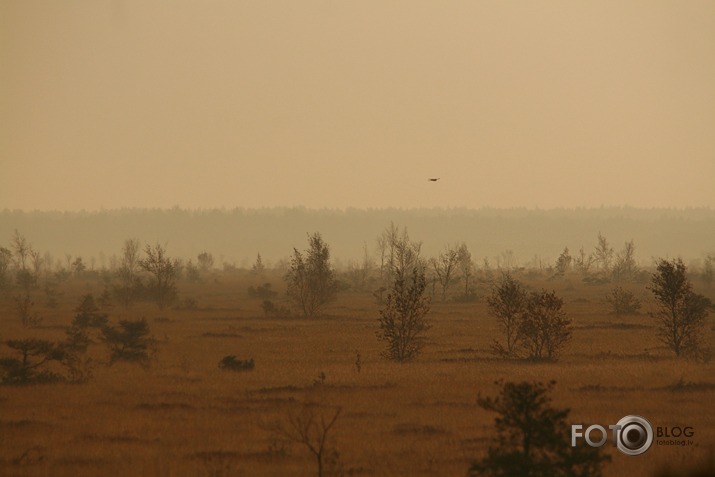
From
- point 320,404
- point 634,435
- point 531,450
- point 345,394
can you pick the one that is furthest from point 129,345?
point 531,450

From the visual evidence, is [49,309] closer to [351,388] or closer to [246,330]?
[246,330]

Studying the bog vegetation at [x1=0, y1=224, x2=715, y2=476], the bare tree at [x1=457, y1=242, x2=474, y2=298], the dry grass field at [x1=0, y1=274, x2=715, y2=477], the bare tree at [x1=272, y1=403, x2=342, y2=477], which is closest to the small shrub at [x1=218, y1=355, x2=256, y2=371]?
the bog vegetation at [x1=0, y1=224, x2=715, y2=476]

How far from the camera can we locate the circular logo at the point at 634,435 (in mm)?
20406

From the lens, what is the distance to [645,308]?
6253 cm

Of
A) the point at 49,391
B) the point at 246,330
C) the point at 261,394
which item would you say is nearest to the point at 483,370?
the point at 261,394

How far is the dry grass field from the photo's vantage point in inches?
769

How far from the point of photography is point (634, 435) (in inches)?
848

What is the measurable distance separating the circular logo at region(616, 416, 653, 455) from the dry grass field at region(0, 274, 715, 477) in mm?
392

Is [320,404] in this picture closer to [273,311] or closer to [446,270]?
[273,311]

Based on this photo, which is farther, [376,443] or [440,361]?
[440,361]

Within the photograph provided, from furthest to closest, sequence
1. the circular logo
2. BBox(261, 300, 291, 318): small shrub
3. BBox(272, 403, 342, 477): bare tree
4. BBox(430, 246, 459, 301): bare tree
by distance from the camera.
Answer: BBox(430, 246, 459, 301): bare tree → BBox(261, 300, 291, 318): small shrub → the circular logo → BBox(272, 403, 342, 477): bare tree

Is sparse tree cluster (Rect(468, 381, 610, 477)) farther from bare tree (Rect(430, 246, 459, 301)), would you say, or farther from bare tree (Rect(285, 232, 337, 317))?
bare tree (Rect(430, 246, 459, 301))

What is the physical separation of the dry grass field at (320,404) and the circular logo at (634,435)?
39cm

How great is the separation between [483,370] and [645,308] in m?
33.1
